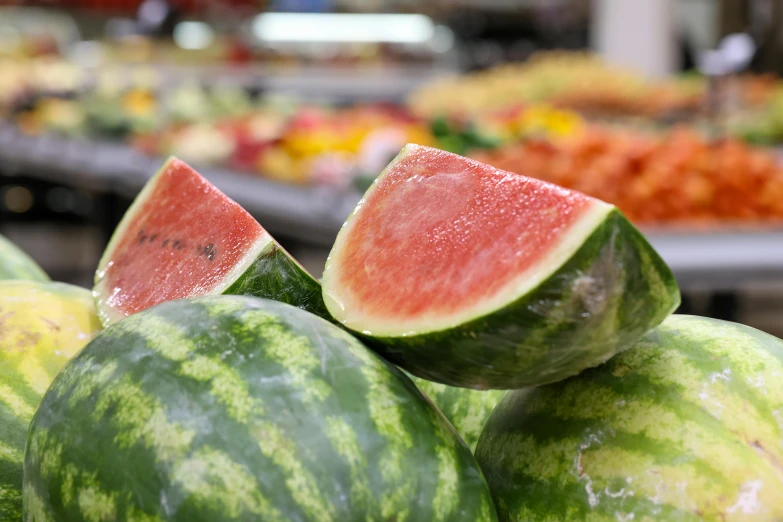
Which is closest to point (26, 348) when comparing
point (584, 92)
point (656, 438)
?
point (656, 438)

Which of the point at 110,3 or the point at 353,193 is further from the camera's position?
the point at 110,3

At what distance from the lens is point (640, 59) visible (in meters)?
9.27

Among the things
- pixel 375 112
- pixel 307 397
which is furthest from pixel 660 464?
pixel 375 112

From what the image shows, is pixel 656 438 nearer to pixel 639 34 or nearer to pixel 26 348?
pixel 26 348

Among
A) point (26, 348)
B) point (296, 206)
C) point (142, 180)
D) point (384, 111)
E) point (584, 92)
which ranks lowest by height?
point (584, 92)

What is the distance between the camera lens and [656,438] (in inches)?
26.8

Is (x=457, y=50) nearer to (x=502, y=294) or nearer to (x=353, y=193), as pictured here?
(x=353, y=193)

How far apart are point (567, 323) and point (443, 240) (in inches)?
5.2

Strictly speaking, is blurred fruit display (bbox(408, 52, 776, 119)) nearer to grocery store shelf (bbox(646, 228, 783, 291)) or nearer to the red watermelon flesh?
grocery store shelf (bbox(646, 228, 783, 291))

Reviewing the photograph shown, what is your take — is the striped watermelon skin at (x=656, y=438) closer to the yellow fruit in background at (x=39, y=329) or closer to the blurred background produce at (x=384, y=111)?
the yellow fruit in background at (x=39, y=329)

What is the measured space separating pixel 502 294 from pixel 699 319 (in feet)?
0.81

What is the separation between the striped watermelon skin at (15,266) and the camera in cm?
110

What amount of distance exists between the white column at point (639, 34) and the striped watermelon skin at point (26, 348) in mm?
8692

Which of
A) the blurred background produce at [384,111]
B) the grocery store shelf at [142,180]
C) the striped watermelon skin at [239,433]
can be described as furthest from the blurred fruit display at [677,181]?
the striped watermelon skin at [239,433]
